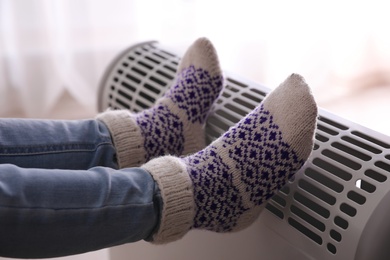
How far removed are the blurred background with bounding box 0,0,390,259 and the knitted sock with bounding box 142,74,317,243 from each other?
2.66 feet

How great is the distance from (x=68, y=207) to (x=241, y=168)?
0.70 ft

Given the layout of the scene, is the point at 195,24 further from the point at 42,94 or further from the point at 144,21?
the point at 42,94

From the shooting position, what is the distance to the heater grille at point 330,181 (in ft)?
1.89

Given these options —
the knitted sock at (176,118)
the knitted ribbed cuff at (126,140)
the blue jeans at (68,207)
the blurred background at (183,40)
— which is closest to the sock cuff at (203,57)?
the knitted sock at (176,118)

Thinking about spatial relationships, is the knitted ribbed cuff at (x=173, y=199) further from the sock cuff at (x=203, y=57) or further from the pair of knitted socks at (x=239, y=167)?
the sock cuff at (x=203, y=57)

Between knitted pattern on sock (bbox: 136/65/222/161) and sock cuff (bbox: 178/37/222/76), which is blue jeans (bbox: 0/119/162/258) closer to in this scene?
knitted pattern on sock (bbox: 136/65/222/161)

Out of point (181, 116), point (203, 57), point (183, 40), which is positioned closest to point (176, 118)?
point (181, 116)

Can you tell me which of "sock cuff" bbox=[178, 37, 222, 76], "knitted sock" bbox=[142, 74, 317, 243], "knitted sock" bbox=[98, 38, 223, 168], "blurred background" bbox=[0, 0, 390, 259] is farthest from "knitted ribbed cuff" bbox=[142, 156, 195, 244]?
"blurred background" bbox=[0, 0, 390, 259]

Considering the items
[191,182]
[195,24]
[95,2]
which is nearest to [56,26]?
[95,2]

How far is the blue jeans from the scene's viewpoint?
1.79 feet

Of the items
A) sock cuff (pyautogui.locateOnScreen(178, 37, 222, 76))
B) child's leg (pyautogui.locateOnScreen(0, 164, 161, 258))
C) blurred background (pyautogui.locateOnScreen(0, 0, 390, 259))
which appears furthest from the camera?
blurred background (pyautogui.locateOnScreen(0, 0, 390, 259))

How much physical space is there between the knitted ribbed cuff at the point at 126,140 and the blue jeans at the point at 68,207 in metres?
0.10

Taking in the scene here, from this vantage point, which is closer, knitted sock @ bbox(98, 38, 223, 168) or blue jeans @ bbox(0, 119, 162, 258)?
blue jeans @ bbox(0, 119, 162, 258)

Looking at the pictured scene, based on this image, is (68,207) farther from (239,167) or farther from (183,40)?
(183,40)
